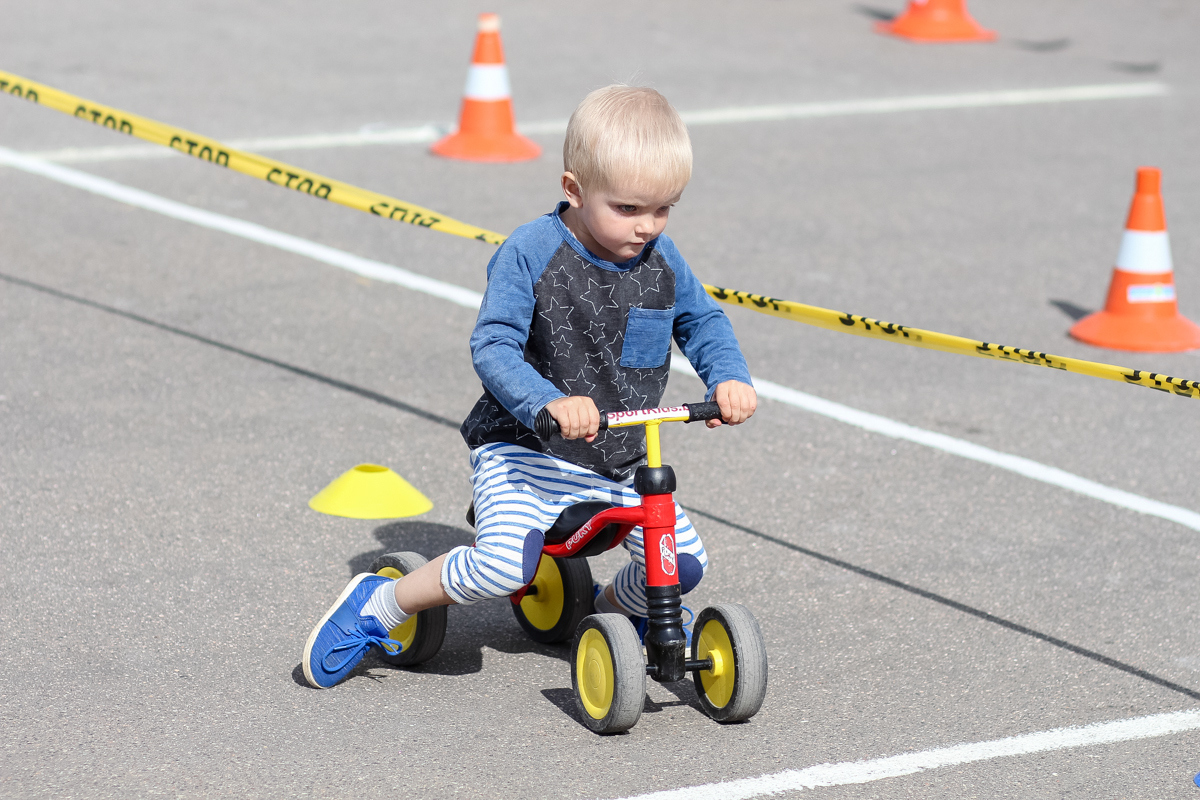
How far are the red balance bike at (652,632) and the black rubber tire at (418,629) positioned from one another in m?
0.27

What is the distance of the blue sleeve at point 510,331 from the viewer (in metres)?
3.63

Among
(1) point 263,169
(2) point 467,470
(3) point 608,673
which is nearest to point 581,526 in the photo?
(3) point 608,673

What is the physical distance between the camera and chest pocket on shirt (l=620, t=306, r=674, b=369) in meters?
3.88

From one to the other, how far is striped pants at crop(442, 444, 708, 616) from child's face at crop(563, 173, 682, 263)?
1.93 feet

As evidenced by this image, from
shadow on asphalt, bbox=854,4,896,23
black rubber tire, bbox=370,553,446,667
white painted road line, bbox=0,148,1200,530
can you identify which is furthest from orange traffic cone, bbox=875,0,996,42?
black rubber tire, bbox=370,553,446,667

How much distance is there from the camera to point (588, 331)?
12.6 ft

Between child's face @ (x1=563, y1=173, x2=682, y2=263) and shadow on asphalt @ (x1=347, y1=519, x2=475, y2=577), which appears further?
shadow on asphalt @ (x1=347, y1=519, x2=475, y2=577)

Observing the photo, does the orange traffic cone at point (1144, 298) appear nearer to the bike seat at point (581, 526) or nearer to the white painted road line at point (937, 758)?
the white painted road line at point (937, 758)

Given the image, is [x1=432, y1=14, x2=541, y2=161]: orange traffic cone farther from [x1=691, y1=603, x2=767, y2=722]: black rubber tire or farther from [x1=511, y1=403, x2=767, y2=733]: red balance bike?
[x1=691, y1=603, x2=767, y2=722]: black rubber tire

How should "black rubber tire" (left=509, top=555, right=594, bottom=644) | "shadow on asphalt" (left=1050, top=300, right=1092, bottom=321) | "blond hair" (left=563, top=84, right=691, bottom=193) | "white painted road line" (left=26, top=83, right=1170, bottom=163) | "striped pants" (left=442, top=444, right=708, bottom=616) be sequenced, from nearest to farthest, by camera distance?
"blond hair" (left=563, top=84, right=691, bottom=193), "striped pants" (left=442, top=444, right=708, bottom=616), "black rubber tire" (left=509, top=555, right=594, bottom=644), "shadow on asphalt" (left=1050, top=300, right=1092, bottom=321), "white painted road line" (left=26, top=83, right=1170, bottom=163)

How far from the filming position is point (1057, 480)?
5.67 meters

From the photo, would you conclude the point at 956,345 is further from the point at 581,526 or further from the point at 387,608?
the point at 387,608

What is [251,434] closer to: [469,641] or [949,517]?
[469,641]

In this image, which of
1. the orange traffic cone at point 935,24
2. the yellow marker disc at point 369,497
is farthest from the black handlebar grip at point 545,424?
the orange traffic cone at point 935,24
